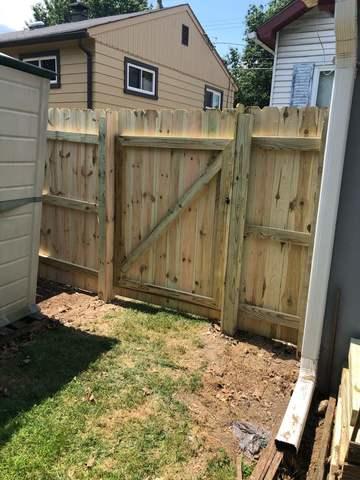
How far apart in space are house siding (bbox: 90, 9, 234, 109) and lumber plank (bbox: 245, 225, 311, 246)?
6.69 meters

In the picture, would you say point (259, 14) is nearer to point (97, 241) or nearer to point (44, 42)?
point (44, 42)

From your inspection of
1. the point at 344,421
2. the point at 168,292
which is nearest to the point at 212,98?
the point at 168,292

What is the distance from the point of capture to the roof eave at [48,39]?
26.6 feet

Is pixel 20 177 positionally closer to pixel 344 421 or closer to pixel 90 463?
pixel 90 463

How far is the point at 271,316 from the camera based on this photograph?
3461 mm

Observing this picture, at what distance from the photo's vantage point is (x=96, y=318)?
394 centimetres

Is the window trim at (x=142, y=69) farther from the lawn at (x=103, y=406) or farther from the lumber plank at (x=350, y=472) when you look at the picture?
the lumber plank at (x=350, y=472)

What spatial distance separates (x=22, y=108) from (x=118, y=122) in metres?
1.04

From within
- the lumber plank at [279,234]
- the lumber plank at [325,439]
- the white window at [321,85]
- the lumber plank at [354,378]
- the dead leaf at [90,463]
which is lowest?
the dead leaf at [90,463]

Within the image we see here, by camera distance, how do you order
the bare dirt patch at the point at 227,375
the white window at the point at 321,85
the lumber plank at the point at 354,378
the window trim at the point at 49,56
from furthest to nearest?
the window trim at the point at 49,56, the white window at the point at 321,85, the bare dirt patch at the point at 227,375, the lumber plank at the point at 354,378

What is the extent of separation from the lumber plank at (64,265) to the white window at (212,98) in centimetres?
997

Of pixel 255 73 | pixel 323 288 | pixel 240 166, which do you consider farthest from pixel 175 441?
pixel 255 73

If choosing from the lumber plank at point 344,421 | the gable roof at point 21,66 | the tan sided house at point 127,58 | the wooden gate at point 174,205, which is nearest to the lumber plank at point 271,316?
the wooden gate at point 174,205

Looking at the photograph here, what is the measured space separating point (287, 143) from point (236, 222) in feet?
2.60
